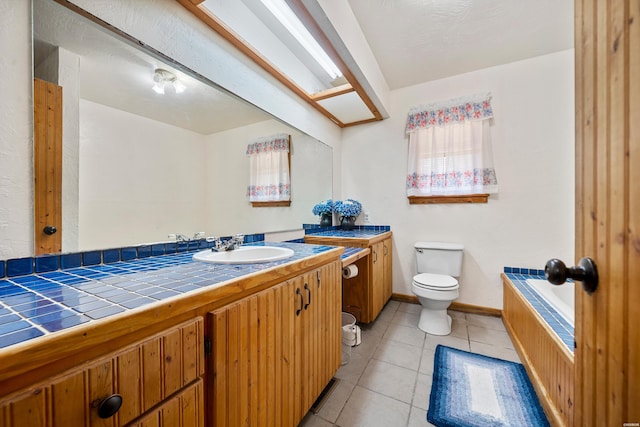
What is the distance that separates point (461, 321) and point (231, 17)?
303 cm

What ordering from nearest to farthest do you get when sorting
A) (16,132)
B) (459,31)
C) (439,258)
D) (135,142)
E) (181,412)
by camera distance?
(181,412) → (16,132) → (135,142) → (459,31) → (439,258)

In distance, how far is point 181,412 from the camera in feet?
2.00

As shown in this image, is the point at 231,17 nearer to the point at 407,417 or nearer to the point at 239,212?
the point at 239,212

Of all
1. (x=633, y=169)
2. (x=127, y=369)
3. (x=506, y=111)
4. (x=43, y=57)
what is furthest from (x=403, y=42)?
(x=127, y=369)

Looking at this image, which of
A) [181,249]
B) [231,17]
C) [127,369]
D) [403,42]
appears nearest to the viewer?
[127,369]

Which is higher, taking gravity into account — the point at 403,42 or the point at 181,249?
the point at 403,42

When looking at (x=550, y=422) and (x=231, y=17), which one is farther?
(x=231, y=17)

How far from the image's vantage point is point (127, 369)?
51 centimetres

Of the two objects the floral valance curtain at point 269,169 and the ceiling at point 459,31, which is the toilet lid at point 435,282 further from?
the ceiling at point 459,31

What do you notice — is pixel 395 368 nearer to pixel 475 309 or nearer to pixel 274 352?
pixel 274 352

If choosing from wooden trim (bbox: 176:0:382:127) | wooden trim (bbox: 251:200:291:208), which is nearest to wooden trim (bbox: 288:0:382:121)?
wooden trim (bbox: 176:0:382:127)

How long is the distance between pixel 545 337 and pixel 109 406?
1873mm

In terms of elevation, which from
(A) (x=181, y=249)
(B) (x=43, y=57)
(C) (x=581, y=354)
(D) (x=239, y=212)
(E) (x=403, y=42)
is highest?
(E) (x=403, y=42)

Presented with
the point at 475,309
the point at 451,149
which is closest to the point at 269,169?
the point at 451,149
